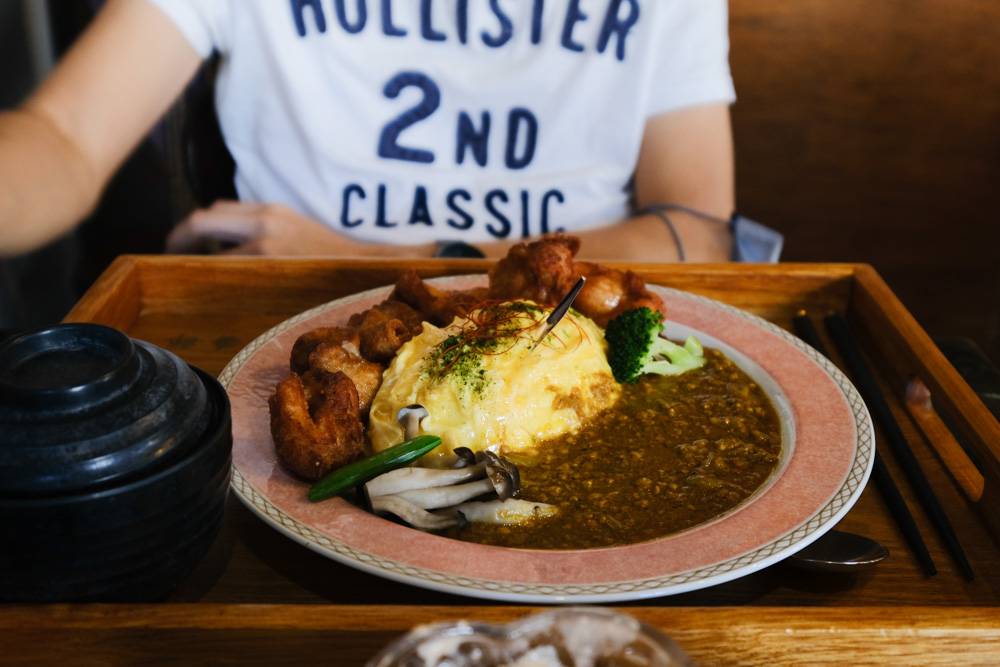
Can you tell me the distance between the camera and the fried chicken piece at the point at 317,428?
142 centimetres

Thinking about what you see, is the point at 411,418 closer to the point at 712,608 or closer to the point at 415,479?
the point at 415,479

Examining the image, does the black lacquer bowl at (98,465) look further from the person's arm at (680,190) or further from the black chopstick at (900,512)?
the person's arm at (680,190)

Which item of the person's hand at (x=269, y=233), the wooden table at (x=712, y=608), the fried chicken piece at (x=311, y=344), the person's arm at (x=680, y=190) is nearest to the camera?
the wooden table at (x=712, y=608)

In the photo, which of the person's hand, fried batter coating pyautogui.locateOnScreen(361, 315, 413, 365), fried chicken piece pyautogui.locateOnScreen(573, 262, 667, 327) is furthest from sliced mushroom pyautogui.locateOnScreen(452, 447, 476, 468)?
the person's hand

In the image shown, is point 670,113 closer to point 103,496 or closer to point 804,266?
point 804,266

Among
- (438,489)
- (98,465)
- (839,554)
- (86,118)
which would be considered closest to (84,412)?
(98,465)

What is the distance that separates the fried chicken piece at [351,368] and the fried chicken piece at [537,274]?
440 mm

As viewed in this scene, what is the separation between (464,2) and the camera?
3244 mm

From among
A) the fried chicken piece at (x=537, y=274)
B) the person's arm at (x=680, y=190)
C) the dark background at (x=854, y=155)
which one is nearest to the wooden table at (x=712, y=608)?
the fried chicken piece at (x=537, y=274)

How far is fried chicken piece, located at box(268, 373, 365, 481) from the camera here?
1419 mm

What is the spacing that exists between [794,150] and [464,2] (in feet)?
7.82

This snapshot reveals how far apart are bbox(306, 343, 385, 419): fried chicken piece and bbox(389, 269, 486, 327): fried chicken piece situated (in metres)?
0.24

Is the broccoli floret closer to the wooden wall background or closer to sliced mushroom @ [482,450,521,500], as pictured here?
sliced mushroom @ [482,450,521,500]

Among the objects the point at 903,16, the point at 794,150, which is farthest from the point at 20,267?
the point at 903,16
